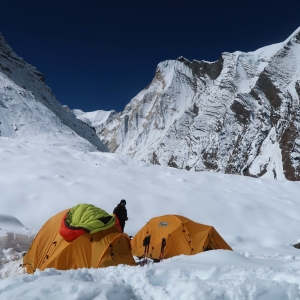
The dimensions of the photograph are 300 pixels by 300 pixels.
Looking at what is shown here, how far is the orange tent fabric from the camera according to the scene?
6168 millimetres

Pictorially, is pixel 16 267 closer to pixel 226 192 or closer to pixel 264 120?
pixel 226 192

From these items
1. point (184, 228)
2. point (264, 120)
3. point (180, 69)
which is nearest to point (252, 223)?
point (184, 228)

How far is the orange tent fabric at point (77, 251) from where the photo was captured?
6.17m

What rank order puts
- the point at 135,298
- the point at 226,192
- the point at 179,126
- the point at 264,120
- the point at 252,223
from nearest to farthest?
the point at 135,298
the point at 252,223
the point at 226,192
the point at 264,120
the point at 179,126

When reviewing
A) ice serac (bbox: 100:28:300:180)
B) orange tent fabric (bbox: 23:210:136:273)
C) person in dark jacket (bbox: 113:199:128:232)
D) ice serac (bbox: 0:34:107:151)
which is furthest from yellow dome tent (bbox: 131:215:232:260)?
ice serac (bbox: 100:28:300:180)

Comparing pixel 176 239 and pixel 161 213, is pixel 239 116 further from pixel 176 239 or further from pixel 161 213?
pixel 176 239

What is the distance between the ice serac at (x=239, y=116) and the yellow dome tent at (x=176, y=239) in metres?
98.1

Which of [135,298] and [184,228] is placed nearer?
[135,298]

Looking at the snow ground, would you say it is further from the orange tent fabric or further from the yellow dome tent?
the yellow dome tent

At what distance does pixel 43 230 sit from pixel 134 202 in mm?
5457

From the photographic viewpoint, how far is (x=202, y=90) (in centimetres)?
18088

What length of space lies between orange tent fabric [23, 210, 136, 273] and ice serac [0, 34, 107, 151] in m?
34.0

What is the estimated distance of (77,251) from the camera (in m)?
6.24

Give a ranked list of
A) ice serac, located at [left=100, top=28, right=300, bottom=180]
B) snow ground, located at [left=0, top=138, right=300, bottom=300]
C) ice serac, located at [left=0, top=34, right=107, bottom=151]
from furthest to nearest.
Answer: ice serac, located at [left=100, top=28, right=300, bottom=180] < ice serac, located at [left=0, top=34, right=107, bottom=151] < snow ground, located at [left=0, top=138, right=300, bottom=300]
